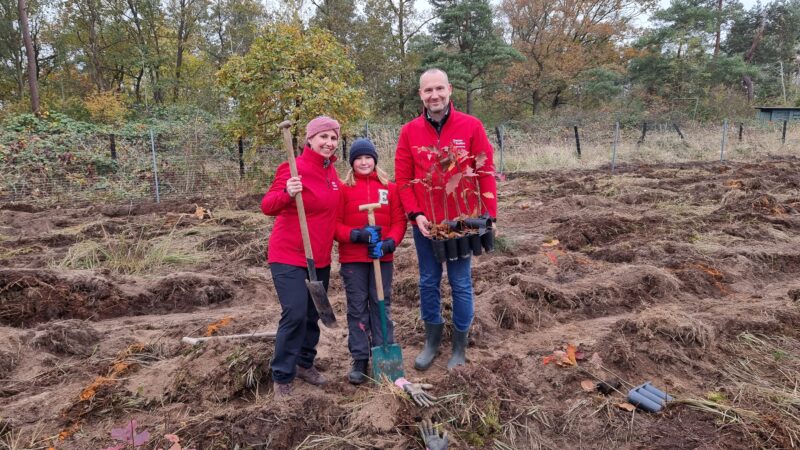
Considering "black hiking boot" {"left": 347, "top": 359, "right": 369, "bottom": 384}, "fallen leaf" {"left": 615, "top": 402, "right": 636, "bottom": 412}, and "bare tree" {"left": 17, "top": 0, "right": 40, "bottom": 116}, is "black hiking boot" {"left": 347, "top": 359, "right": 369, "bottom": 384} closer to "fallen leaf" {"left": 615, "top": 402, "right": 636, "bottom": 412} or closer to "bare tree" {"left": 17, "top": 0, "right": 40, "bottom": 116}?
"fallen leaf" {"left": 615, "top": 402, "right": 636, "bottom": 412}

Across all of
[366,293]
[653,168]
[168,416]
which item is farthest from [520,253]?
[653,168]

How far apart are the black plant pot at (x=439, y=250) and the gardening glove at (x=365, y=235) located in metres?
0.35

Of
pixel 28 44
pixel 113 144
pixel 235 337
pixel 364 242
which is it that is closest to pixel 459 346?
pixel 364 242

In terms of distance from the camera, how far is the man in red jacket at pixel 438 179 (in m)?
2.97

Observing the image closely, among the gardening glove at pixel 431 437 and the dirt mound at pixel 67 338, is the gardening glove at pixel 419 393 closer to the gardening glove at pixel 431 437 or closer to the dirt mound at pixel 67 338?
the gardening glove at pixel 431 437

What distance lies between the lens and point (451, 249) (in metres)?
2.92

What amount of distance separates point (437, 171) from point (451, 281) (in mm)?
748

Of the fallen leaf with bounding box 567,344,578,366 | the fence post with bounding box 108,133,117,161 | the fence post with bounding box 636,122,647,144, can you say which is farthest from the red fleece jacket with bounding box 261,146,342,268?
the fence post with bounding box 636,122,647,144

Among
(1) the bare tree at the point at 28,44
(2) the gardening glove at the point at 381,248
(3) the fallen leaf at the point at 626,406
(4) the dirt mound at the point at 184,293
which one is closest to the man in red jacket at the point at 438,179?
(2) the gardening glove at the point at 381,248

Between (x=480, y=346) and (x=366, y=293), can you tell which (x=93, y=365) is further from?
(x=480, y=346)

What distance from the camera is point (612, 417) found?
258 centimetres

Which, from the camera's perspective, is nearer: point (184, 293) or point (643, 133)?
point (184, 293)

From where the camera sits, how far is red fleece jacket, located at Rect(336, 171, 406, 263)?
301cm

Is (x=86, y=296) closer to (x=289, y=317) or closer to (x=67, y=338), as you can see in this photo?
(x=67, y=338)
